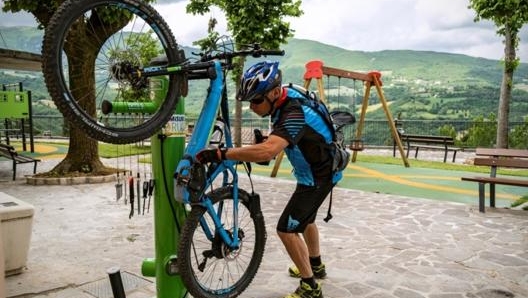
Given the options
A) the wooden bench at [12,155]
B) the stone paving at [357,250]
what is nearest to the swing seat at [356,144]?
the stone paving at [357,250]

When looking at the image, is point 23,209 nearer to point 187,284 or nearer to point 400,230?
point 187,284

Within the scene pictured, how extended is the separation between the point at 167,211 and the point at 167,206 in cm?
4

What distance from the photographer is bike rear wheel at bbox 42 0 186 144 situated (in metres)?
2.12

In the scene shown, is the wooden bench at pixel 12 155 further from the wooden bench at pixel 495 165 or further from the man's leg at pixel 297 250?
the wooden bench at pixel 495 165

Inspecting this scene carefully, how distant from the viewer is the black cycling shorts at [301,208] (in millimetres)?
3311

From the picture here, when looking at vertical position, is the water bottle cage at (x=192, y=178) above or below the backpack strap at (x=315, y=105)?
below

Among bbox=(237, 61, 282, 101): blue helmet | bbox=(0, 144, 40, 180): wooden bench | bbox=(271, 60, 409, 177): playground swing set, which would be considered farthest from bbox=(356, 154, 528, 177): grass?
bbox=(237, 61, 282, 101): blue helmet

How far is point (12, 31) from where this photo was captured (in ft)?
493

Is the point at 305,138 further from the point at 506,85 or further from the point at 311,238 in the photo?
the point at 506,85

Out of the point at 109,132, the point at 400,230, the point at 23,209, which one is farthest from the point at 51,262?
the point at 400,230

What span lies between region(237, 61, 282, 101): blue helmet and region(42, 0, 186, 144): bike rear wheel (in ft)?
1.74

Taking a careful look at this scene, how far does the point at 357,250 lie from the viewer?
4.87 m

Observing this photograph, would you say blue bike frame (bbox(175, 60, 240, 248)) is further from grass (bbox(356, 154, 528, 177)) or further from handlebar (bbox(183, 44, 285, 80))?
grass (bbox(356, 154, 528, 177))

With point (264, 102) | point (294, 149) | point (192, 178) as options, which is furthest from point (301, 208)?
point (192, 178)
